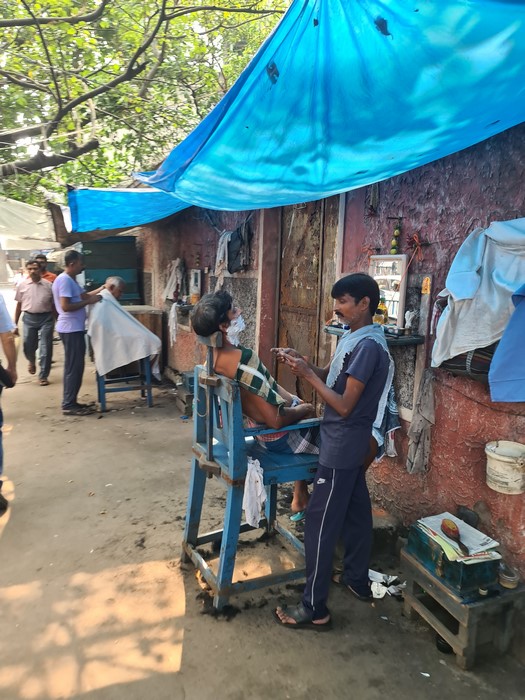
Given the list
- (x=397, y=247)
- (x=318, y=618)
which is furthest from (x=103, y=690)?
(x=397, y=247)

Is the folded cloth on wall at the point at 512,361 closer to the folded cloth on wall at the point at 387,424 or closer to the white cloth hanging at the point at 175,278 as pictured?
the folded cloth on wall at the point at 387,424

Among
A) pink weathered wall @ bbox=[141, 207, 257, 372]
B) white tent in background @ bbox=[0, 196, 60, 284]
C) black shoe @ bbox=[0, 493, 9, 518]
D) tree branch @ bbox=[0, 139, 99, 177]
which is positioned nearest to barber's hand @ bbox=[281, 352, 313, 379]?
black shoe @ bbox=[0, 493, 9, 518]

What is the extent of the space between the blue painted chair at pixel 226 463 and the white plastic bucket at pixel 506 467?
88 centimetres

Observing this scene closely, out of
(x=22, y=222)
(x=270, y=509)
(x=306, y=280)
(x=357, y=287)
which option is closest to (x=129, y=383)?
(x=22, y=222)

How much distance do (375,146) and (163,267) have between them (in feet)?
21.6

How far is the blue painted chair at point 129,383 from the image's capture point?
20.5 feet

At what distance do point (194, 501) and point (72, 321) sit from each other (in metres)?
3.77

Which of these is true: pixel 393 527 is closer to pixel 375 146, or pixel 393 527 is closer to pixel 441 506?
pixel 441 506

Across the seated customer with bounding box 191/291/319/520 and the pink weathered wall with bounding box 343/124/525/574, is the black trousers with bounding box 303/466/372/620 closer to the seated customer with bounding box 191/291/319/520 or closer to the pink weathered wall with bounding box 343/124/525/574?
the seated customer with bounding box 191/291/319/520

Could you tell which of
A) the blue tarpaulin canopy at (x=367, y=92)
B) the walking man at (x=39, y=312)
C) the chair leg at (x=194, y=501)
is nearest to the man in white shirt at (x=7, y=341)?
the chair leg at (x=194, y=501)

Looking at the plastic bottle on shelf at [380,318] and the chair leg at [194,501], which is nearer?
the chair leg at [194,501]

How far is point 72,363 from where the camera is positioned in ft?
19.9

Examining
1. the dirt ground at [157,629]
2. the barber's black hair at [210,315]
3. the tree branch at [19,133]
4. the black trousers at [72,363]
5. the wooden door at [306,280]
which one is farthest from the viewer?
the tree branch at [19,133]

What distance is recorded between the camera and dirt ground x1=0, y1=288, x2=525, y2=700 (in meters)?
2.19
